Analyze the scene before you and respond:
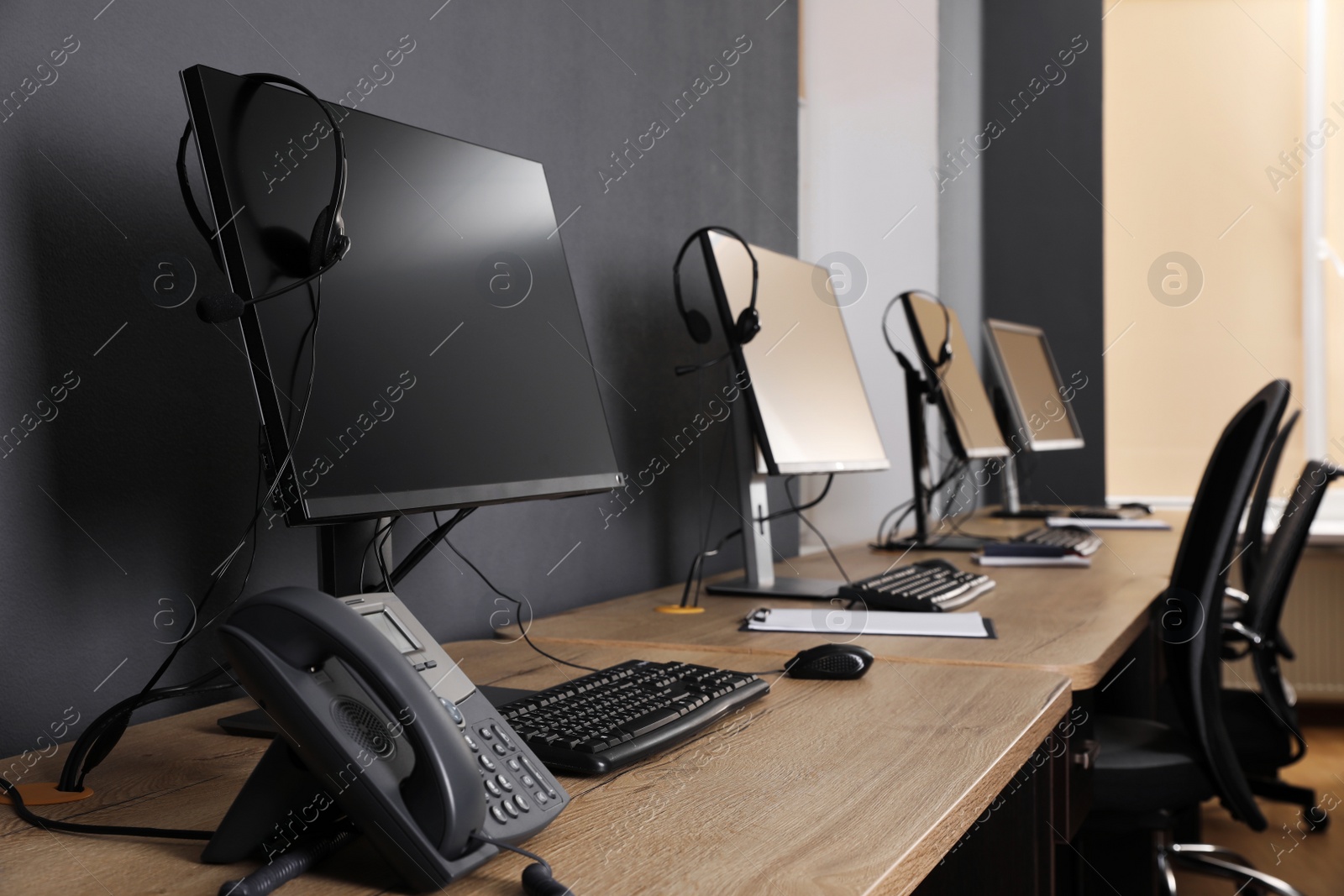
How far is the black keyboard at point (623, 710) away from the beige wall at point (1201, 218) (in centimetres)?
370

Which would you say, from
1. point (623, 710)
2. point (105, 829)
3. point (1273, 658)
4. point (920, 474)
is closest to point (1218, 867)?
point (1273, 658)

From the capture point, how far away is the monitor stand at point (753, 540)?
1741 mm

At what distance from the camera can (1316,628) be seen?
12.8 feet

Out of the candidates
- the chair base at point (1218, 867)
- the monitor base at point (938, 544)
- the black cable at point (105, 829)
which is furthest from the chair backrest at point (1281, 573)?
the black cable at point (105, 829)

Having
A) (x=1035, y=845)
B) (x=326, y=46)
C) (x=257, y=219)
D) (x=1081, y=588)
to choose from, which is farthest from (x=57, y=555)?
(x=1081, y=588)

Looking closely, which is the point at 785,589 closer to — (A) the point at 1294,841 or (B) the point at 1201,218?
(A) the point at 1294,841

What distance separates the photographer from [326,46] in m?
1.24

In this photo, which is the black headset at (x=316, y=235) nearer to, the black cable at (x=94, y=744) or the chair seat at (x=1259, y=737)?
the black cable at (x=94, y=744)

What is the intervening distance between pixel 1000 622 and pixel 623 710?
2.50 ft

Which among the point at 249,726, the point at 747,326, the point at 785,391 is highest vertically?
the point at 747,326

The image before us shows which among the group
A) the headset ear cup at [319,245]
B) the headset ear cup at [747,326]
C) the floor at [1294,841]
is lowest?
the floor at [1294,841]

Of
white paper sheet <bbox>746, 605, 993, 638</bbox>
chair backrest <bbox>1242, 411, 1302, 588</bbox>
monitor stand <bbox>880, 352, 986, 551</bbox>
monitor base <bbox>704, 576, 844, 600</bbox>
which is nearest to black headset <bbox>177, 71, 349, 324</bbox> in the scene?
white paper sheet <bbox>746, 605, 993, 638</bbox>

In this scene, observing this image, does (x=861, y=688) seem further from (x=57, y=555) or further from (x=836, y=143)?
(x=836, y=143)

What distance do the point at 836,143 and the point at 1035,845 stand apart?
2.39 m
